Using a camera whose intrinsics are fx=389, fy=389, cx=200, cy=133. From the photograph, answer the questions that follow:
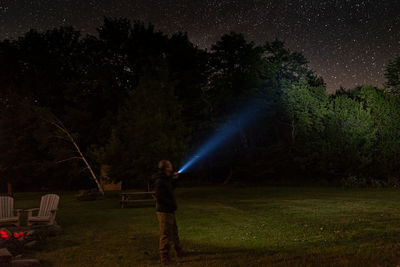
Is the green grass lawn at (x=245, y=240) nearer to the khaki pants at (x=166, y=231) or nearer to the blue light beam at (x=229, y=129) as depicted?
the khaki pants at (x=166, y=231)


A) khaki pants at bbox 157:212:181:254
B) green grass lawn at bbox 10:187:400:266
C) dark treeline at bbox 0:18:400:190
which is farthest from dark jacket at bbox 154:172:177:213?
dark treeline at bbox 0:18:400:190

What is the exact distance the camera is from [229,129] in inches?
1560

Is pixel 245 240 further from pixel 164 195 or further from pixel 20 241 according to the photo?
pixel 20 241

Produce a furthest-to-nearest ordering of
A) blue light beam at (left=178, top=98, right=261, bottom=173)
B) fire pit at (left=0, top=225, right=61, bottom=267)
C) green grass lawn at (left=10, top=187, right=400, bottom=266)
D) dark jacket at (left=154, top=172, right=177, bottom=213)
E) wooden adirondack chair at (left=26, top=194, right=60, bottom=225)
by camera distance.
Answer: blue light beam at (left=178, top=98, right=261, bottom=173) < wooden adirondack chair at (left=26, top=194, right=60, bottom=225) < dark jacket at (left=154, top=172, right=177, bottom=213) < green grass lawn at (left=10, top=187, right=400, bottom=266) < fire pit at (left=0, top=225, right=61, bottom=267)

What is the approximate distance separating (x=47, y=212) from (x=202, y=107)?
87.6ft

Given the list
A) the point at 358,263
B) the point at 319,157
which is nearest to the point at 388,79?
the point at 319,157

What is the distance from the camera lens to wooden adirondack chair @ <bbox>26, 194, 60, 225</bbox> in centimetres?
1141

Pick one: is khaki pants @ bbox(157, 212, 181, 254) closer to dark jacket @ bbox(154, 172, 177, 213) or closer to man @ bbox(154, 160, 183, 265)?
→ man @ bbox(154, 160, 183, 265)

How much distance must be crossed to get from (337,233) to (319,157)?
2541 cm

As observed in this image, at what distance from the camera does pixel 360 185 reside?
31531mm

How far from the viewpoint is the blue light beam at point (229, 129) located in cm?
3844

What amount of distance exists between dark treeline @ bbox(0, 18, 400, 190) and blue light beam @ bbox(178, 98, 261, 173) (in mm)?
595

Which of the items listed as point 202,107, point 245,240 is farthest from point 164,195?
point 202,107

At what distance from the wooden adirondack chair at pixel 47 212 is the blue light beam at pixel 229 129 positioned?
2582cm
